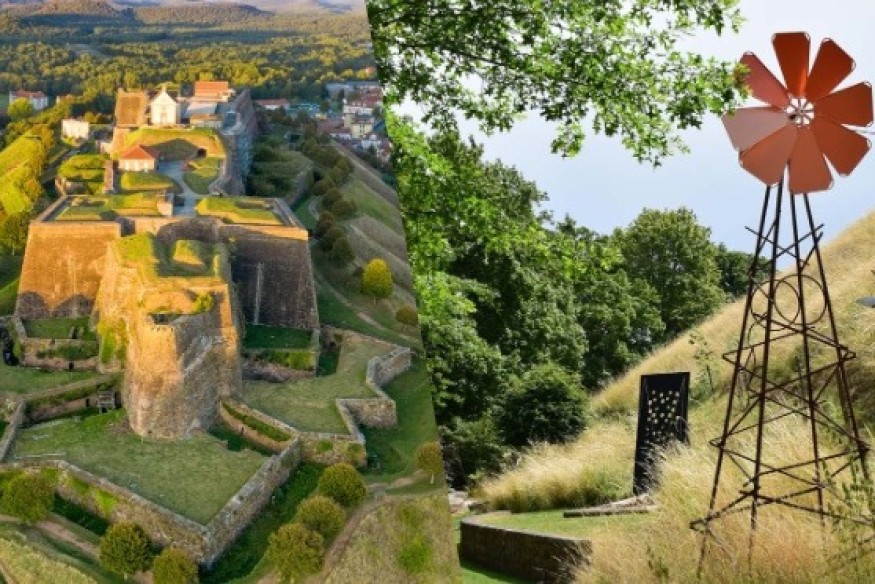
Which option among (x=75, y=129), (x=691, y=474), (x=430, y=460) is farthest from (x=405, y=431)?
(x=691, y=474)

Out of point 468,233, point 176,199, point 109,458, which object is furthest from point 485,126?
point 109,458

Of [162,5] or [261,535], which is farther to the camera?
[162,5]

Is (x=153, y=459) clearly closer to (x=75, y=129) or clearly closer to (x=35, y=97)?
(x=75, y=129)

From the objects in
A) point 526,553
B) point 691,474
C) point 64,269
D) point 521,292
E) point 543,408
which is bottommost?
point 543,408

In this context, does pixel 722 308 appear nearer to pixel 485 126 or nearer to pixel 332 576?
pixel 485 126

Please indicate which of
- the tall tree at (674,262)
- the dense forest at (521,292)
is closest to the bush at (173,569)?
the dense forest at (521,292)

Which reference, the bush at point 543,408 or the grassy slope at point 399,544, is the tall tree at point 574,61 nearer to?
the bush at point 543,408

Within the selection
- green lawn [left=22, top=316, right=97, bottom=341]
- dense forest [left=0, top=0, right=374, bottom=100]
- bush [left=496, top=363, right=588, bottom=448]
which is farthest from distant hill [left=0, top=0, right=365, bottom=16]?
bush [left=496, top=363, right=588, bottom=448]
